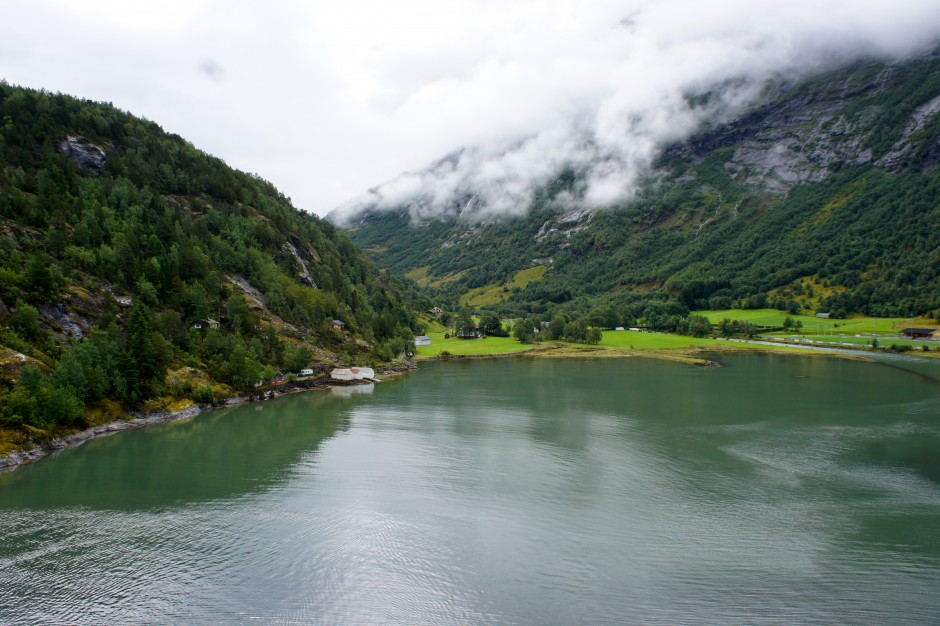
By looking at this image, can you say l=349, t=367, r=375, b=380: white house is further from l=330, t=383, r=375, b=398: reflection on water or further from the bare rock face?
the bare rock face

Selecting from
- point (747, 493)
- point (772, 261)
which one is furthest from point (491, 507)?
point (772, 261)

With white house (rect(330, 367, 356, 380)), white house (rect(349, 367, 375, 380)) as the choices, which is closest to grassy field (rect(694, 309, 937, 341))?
white house (rect(349, 367, 375, 380))

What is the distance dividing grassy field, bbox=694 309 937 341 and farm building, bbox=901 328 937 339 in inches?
78.1

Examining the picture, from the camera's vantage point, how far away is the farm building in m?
99.0

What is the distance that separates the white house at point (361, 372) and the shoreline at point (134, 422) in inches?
44.8

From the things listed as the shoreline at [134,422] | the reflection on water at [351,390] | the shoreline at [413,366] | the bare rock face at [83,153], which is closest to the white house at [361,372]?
the shoreline at [134,422]

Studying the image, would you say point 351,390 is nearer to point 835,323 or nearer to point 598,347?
point 598,347

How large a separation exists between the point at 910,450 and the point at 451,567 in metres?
34.8

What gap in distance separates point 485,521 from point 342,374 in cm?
4385

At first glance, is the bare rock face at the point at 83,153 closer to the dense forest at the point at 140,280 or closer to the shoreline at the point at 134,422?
the dense forest at the point at 140,280

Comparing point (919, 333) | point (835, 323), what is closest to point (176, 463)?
point (919, 333)

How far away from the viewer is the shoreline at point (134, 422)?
33156 millimetres

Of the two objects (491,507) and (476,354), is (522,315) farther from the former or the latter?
(491,507)

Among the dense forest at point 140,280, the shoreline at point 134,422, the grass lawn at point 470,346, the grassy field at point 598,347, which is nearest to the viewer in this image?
the shoreline at point 134,422
